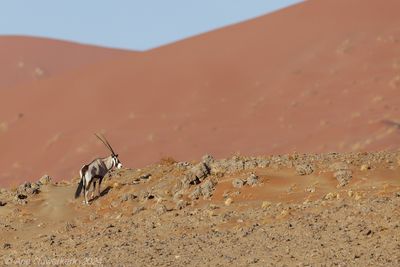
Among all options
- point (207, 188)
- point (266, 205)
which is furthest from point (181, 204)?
point (266, 205)

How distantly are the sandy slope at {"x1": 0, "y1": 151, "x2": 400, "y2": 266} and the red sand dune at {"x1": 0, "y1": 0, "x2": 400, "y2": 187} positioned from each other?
17.3 metres

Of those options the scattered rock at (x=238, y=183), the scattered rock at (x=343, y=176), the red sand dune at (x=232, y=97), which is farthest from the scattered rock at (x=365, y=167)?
the red sand dune at (x=232, y=97)

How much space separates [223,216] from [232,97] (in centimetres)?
3861

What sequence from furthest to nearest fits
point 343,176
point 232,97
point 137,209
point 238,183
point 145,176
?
point 232,97, point 145,176, point 238,183, point 343,176, point 137,209

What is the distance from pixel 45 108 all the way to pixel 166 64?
9.46 meters

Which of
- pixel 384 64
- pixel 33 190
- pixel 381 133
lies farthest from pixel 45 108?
pixel 33 190

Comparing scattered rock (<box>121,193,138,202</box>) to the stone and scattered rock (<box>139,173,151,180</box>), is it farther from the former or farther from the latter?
the stone

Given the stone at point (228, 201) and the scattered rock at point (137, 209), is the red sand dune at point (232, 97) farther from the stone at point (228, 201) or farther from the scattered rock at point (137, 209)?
the scattered rock at point (137, 209)

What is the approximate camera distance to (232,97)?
55.6 m

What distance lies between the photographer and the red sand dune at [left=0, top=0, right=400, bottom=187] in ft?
153

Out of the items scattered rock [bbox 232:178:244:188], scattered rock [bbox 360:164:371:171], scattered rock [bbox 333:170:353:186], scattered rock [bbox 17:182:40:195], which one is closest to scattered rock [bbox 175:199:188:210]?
scattered rock [bbox 232:178:244:188]

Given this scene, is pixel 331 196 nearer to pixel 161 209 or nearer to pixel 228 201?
pixel 228 201

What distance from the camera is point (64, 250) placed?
51.6 feet

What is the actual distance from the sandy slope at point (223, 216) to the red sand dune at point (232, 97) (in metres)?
17.3
